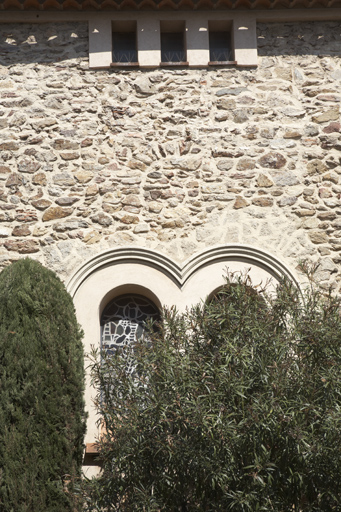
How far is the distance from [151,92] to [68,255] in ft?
7.57

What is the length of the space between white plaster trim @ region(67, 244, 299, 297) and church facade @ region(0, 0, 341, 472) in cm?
2

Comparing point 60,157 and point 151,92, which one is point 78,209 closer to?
point 60,157

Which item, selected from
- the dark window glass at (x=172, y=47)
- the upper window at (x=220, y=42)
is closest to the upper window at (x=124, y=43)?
the dark window glass at (x=172, y=47)

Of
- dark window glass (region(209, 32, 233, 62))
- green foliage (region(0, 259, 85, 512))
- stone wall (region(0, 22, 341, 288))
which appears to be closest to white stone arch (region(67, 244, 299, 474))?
stone wall (region(0, 22, 341, 288))

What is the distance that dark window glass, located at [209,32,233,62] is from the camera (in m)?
9.34

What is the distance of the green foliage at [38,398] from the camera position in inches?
259

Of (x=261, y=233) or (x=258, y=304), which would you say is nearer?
(x=258, y=304)

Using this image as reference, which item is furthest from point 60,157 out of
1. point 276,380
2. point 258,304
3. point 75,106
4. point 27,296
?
point 276,380

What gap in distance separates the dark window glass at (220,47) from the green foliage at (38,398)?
3.87 metres

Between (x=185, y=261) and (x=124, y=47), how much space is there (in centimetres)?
298

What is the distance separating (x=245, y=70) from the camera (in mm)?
9211

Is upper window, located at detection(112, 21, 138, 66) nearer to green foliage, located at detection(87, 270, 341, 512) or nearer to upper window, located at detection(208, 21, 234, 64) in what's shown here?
upper window, located at detection(208, 21, 234, 64)

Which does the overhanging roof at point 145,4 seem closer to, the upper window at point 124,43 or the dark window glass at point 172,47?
the upper window at point 124,43

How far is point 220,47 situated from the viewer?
9.38 metres
